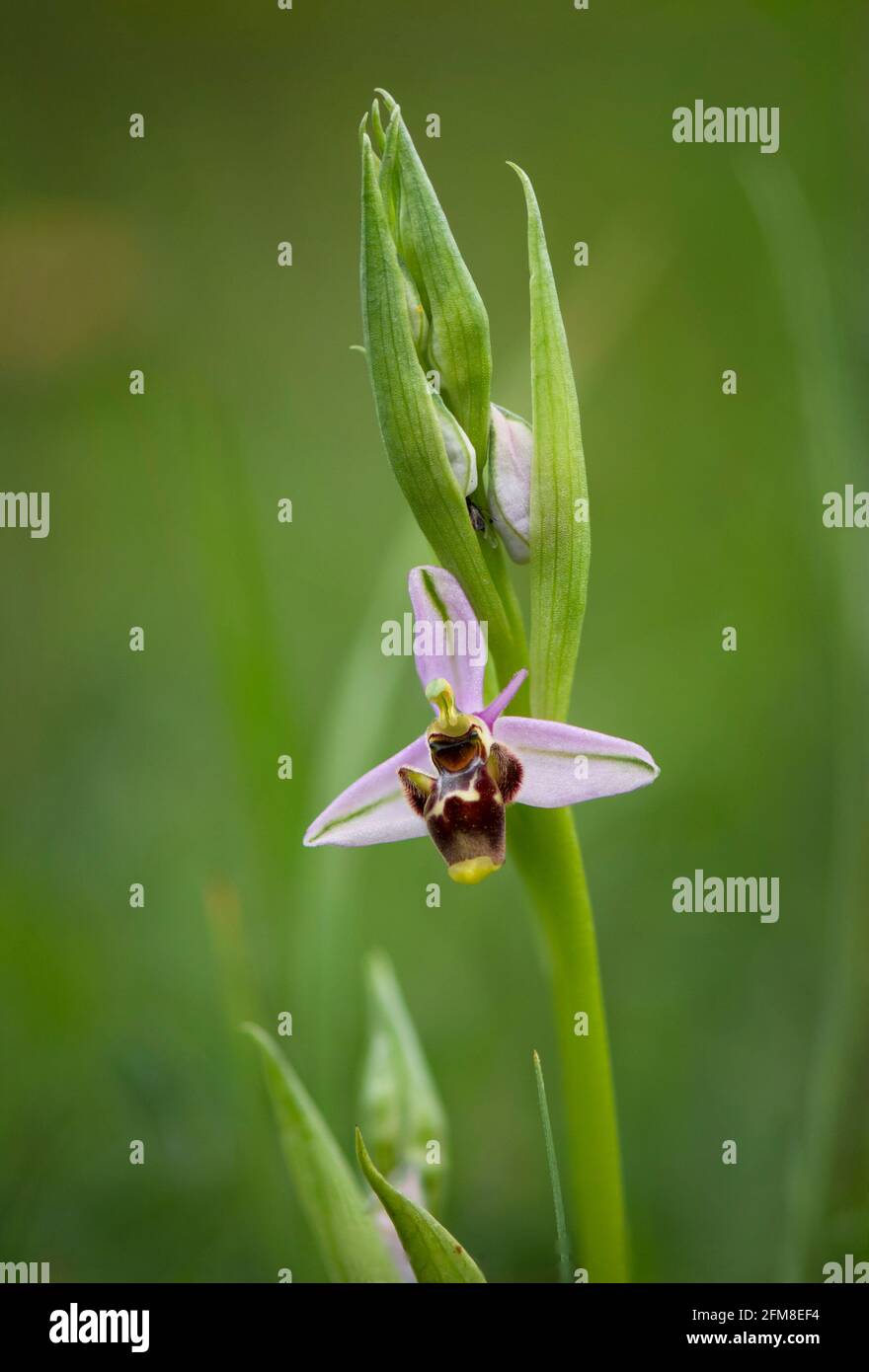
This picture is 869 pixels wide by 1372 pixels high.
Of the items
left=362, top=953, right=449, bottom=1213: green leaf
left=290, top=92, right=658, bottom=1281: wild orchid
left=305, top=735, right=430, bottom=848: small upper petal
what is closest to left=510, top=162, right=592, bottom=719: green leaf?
left=290, top=92, right=658, bottom=1281: wild orchid

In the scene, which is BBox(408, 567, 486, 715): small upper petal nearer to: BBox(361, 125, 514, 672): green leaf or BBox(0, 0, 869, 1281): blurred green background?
BBox(361, 125, 514, 672): green leaf

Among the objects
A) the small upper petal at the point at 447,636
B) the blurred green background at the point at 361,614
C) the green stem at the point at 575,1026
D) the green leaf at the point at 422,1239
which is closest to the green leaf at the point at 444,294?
the small upper petal at the point at 447,636

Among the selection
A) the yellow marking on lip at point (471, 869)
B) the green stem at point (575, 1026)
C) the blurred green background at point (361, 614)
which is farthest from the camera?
the blurred green background at point (361, 614)

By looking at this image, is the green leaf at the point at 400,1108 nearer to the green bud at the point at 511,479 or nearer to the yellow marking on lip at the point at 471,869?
the yellow marking on lip at the point at 471,869

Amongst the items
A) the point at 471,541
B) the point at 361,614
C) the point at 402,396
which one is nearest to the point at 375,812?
the point at 471,541
